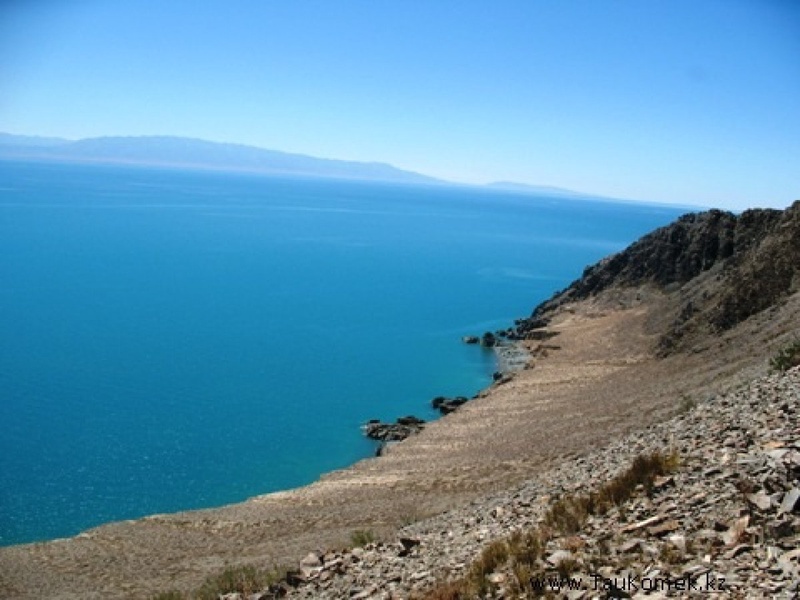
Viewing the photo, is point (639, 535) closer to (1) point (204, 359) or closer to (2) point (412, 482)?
(2) point (412, 482)

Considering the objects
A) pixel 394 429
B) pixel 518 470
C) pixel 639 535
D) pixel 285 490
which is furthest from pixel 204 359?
pixel 639 535

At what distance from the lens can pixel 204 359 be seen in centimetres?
6191

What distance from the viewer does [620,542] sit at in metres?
11.2

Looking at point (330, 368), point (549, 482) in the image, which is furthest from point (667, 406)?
point (330, 368)

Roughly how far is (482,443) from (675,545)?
26.4m

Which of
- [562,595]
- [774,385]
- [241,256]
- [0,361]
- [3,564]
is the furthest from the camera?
[241,256]

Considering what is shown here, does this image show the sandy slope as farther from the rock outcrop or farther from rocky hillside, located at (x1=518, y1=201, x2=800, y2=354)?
rocky hillside, located at (x1=518, y1=201, x2=800, y2=354)

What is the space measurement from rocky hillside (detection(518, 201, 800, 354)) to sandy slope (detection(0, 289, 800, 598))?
4.21 meters

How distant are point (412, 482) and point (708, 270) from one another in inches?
1906

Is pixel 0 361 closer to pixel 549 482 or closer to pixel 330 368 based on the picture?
pixel 330 368

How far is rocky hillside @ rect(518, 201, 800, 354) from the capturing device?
46562 mm

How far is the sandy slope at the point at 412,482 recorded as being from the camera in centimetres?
2283

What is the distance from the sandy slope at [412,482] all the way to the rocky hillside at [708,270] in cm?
421

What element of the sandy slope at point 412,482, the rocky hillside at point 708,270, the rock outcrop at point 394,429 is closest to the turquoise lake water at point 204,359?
the rock outcrop at point 394,429
